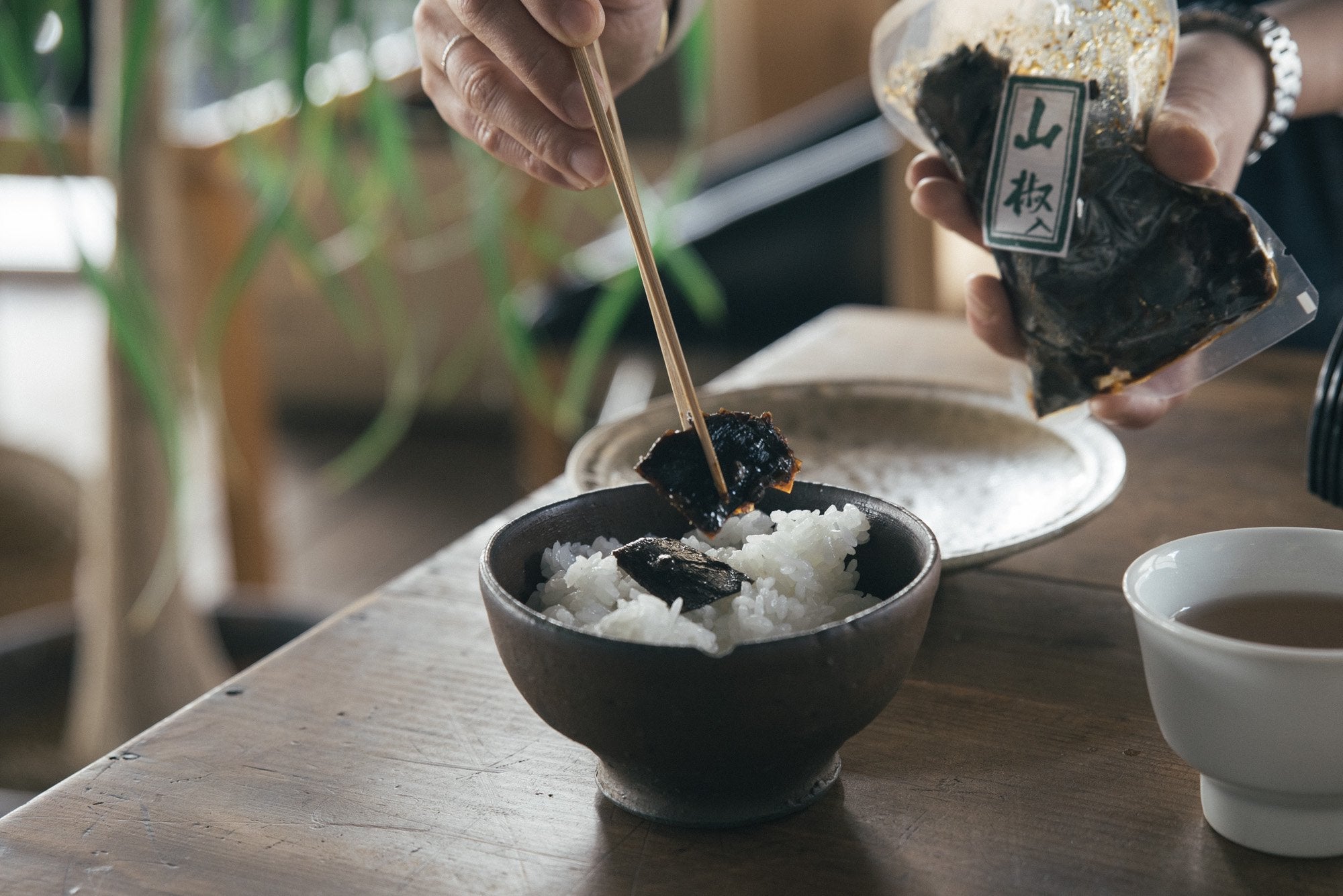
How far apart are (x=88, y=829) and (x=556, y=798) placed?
0.71 ft

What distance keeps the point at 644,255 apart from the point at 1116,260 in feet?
1.05

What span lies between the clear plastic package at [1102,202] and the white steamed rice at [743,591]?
27cm

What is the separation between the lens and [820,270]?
2.35 meters

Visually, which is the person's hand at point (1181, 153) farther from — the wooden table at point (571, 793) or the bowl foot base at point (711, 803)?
the bowl foot base at point (711, 803)

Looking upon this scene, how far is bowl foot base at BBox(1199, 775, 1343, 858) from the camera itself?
21.1 inches

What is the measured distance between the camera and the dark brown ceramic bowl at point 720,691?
0.51 meters

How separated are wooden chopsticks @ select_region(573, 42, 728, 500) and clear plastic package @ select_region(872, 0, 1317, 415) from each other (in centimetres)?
26

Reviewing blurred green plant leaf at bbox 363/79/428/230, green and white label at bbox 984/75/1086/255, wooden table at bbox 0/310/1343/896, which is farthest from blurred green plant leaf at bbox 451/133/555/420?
green and white label at bbox 984/75/1086/255

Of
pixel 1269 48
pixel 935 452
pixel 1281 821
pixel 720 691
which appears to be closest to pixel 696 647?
pixel 720 691

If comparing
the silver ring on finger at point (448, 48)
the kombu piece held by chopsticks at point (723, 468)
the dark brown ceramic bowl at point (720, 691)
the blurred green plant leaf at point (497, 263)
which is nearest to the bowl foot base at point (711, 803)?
the dark brown ceramic bowl at point (720, 691)

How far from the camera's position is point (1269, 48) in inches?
38.6

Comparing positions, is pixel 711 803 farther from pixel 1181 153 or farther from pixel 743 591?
pixel 1181 153

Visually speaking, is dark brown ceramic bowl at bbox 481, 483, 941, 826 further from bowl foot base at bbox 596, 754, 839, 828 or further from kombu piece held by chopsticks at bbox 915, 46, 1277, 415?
kombu piece held by chopsticks at bbox 915, 46, 1277, 415

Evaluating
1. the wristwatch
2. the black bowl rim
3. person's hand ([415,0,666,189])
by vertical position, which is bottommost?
the black bowl rim
